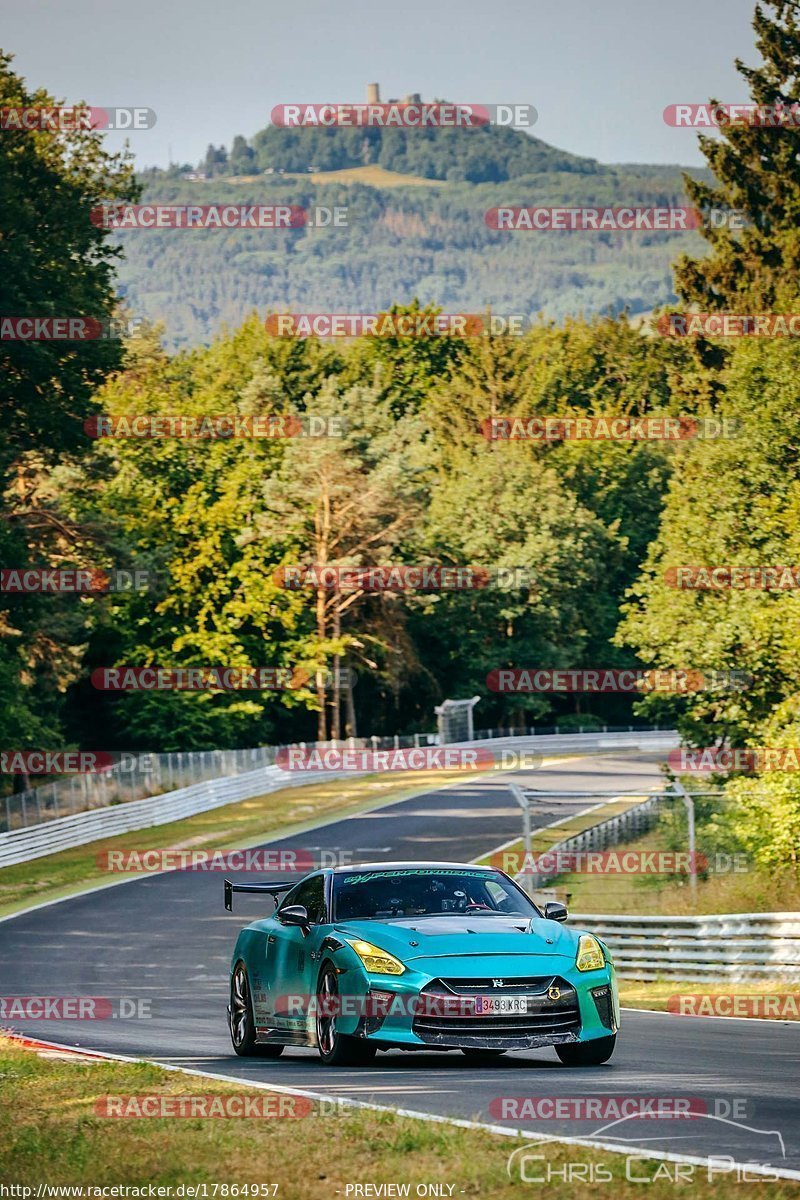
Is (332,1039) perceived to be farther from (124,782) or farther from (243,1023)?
(124,782)

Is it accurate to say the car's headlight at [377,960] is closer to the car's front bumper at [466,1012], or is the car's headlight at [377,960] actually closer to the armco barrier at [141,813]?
the car's front bumper at [466,1012]

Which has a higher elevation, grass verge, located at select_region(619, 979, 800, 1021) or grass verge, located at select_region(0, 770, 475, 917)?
grass verge, located at select_region(619, 979, 800, 1021)

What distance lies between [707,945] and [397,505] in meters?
58.3

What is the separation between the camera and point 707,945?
22.7 m

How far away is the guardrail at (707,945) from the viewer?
839 inches

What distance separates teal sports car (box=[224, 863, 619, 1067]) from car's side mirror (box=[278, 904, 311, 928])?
0.01m

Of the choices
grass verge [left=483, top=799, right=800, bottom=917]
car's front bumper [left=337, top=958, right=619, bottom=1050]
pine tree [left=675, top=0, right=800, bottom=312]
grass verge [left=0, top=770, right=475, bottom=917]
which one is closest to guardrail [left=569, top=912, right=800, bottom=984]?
grass verge [left=483, top=799, right=800, bottom=917]

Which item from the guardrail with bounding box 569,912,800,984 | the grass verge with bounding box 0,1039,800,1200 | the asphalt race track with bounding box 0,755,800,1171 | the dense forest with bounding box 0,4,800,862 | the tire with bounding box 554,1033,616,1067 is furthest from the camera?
the dense forest with bounding box 0,4,800,862

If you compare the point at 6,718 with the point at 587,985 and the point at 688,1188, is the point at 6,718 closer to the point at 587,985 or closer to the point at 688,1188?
the point at 587,985

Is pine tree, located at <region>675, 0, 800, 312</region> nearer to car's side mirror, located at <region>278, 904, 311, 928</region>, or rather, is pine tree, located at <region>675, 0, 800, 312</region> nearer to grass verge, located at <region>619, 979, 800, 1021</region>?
grass verge, located at <region>619, 979, 800, 1021</region>

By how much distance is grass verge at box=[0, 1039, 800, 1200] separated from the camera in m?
7.38

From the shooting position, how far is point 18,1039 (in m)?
15.5

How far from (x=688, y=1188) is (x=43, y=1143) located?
124 inches

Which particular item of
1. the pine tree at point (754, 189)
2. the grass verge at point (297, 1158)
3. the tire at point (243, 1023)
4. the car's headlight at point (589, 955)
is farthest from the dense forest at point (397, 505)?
the grass verge at point (297, 1158)
